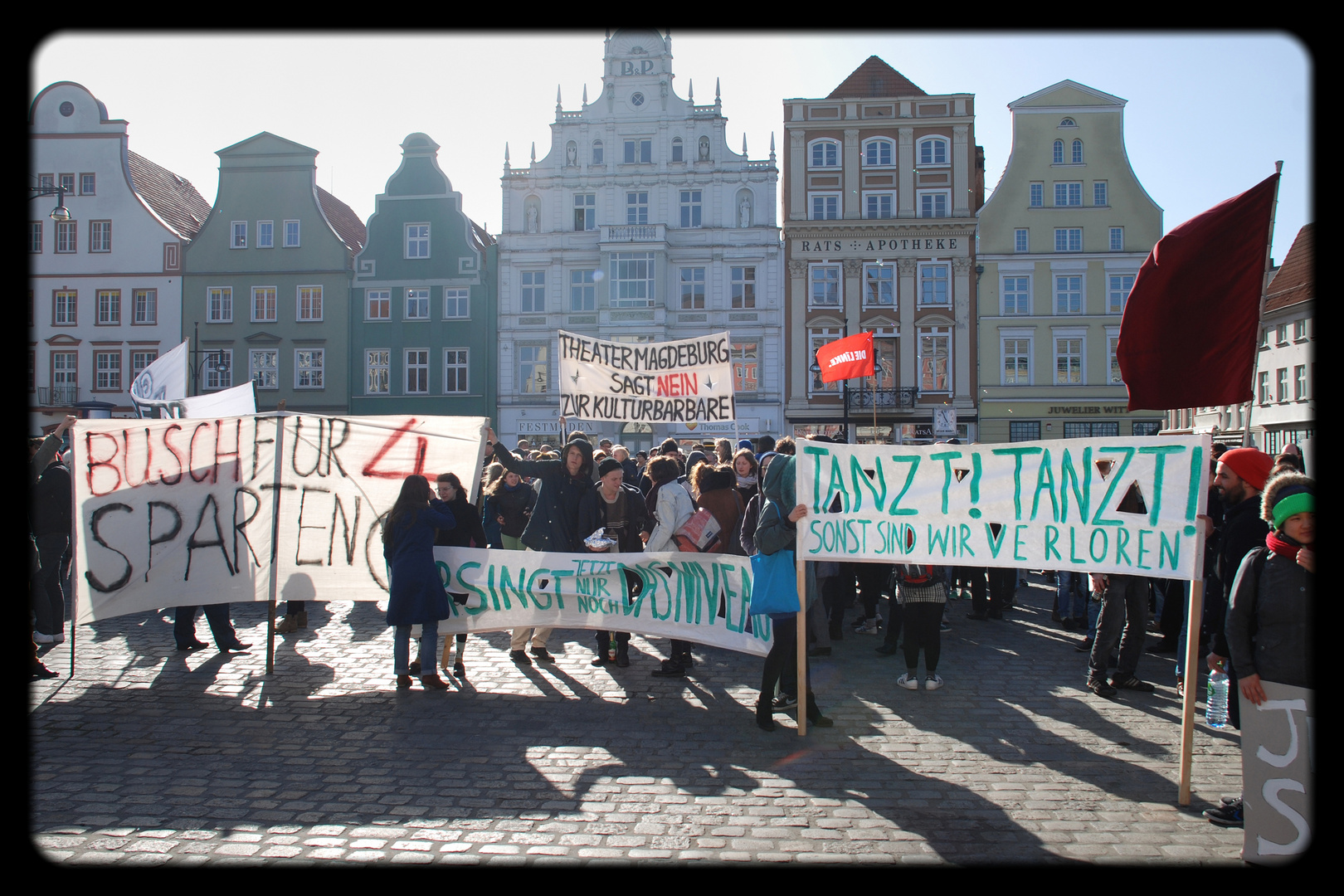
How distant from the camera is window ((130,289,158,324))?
3644 centimetres

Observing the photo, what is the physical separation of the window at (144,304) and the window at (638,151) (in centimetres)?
2092

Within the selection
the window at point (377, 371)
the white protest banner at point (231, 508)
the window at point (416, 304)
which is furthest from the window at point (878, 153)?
the white protest banner at point (231, 508)

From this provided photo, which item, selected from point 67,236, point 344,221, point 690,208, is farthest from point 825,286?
point 67,236

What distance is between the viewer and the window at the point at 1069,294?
3562cm

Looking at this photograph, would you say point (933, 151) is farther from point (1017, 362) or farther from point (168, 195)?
point (168, 195)

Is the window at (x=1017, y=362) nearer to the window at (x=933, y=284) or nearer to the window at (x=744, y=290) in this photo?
the window at (x=933, y=284)

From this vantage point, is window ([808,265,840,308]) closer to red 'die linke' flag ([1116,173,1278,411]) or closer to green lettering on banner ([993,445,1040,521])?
red 'die linke' flag ([1116,173,1278,411])

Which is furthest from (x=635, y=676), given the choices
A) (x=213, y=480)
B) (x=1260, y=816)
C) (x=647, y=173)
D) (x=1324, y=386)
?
(x=647, y=173)

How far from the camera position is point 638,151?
3566cm

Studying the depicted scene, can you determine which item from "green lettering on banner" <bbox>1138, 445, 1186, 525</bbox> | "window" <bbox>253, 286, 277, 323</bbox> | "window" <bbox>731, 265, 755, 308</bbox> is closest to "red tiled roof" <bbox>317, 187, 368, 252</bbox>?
"window" <bbox>253, 286, 277, 323</bbox>

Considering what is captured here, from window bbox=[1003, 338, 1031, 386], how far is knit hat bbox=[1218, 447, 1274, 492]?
3101 cm

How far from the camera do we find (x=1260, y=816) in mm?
3857
